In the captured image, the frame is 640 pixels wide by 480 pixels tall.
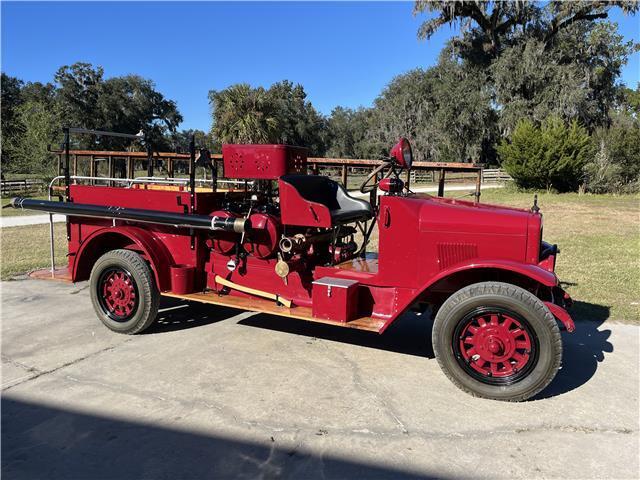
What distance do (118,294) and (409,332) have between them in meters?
2.99

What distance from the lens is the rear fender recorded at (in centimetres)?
466

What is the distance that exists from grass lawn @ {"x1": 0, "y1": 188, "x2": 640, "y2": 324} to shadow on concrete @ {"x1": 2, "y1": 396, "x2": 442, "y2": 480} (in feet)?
13.1

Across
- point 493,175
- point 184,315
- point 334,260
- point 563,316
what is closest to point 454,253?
point 563,316

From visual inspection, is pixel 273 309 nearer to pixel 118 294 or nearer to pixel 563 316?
pixel 118 294

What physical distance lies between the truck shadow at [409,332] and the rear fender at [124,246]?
2.25ft

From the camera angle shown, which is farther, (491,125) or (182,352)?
(491,125)

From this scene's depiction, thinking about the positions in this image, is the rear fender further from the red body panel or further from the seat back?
the seat back

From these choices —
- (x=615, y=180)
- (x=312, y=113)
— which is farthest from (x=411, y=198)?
(x=312, y=113)

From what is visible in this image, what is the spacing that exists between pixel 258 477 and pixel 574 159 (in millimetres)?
22638

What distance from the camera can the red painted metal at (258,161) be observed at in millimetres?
4492

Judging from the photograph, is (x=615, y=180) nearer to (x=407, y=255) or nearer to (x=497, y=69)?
(x=497, y=69)

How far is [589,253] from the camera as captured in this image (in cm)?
902

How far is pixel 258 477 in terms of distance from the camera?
8.40 ft

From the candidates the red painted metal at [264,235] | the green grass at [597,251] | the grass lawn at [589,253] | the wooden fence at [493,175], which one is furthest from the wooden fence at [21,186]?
the wooden fence at [493,175]
